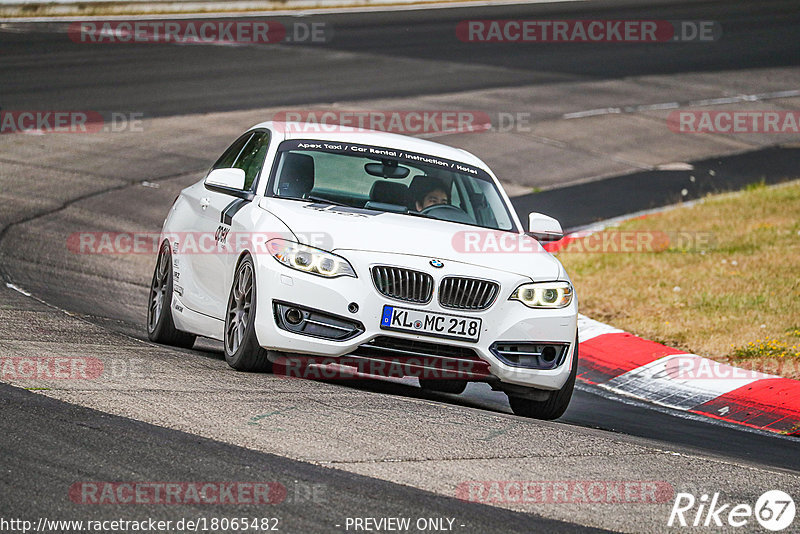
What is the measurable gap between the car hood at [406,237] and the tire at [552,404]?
2.12 ft

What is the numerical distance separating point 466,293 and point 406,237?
0.51 meters

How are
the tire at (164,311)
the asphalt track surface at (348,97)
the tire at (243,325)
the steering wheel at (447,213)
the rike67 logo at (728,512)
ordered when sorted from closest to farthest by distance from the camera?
the asphalt track surface at (348,97) → the rike67 logo at (728,512) → the tire at (243,325) → the steering wheel at (447,213) → the tire at (164,311)

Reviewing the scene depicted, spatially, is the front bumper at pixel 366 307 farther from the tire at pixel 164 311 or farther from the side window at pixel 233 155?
the side window at pixel 233 155

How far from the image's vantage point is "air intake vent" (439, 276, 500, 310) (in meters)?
7.48

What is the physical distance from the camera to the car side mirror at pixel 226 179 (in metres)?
8.37

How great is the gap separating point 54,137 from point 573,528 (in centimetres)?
1555

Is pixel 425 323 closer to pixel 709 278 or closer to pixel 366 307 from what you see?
pixel 366 307

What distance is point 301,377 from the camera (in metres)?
7.89

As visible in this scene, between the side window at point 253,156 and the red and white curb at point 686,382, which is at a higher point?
the side window at point 253,156

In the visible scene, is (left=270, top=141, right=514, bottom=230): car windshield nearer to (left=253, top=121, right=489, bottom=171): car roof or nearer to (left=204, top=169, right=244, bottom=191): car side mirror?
(left=253, top=121, right=489, bottom=171): car roof

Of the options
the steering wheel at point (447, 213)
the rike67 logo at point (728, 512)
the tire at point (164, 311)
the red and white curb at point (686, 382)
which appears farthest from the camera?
the tire at point (164, 311)

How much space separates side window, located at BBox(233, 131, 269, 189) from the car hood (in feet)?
2.11

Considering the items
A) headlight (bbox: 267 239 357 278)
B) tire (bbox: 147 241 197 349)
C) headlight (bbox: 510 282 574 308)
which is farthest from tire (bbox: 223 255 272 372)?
headlight (bbox: 510 282 574 308)

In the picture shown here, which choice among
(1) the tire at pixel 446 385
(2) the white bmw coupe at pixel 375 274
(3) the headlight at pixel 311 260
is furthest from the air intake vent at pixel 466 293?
(1) the tire at pixel 446 385
